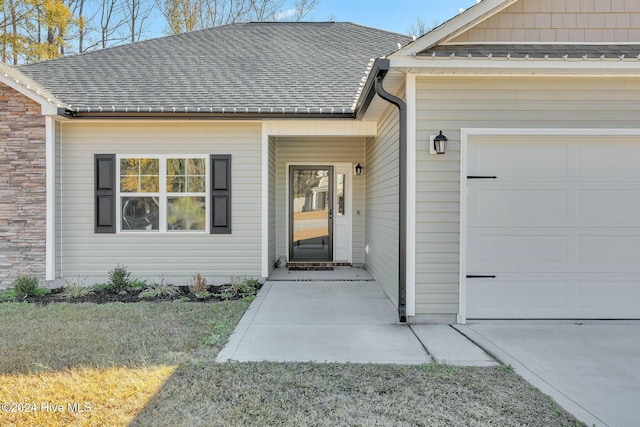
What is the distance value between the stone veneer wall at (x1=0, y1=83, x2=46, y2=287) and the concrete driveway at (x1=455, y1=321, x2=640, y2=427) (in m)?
6.85

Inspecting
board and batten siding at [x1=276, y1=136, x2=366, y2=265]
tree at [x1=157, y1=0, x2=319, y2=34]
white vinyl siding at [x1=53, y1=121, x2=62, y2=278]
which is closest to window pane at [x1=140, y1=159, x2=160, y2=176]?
white vinyl siding at [x1=53, y1=121, x2=62, y2=278]

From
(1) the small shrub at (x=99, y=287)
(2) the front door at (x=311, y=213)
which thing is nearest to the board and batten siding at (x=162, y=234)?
(1) the small shrub at (x=99, y=287)

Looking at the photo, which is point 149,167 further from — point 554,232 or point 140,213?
point 554,232

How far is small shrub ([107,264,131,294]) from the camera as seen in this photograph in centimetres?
679

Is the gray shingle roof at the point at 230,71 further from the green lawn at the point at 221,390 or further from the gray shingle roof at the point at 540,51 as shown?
the green lawn at the point at 221,390

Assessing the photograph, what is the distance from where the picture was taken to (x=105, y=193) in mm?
7246

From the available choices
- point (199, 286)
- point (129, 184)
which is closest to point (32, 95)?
point (129, 184)

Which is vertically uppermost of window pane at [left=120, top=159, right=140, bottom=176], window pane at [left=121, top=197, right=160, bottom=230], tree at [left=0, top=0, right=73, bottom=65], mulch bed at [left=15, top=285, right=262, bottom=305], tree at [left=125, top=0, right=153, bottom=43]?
tree at [left=125, top=0, right=153, bottom=43]

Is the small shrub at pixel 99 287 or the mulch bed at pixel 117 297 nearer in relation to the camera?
the mulch bed at pixel 117 297

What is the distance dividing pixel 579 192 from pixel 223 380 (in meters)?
4.63

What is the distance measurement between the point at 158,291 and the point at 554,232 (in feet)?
18.9

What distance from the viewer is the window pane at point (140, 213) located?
7.38m

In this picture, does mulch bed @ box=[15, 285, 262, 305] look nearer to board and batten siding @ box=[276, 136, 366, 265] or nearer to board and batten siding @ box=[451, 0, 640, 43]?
board and batten siding @ box=[276, 136, 366, 265]

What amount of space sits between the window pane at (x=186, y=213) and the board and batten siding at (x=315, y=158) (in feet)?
6.66
